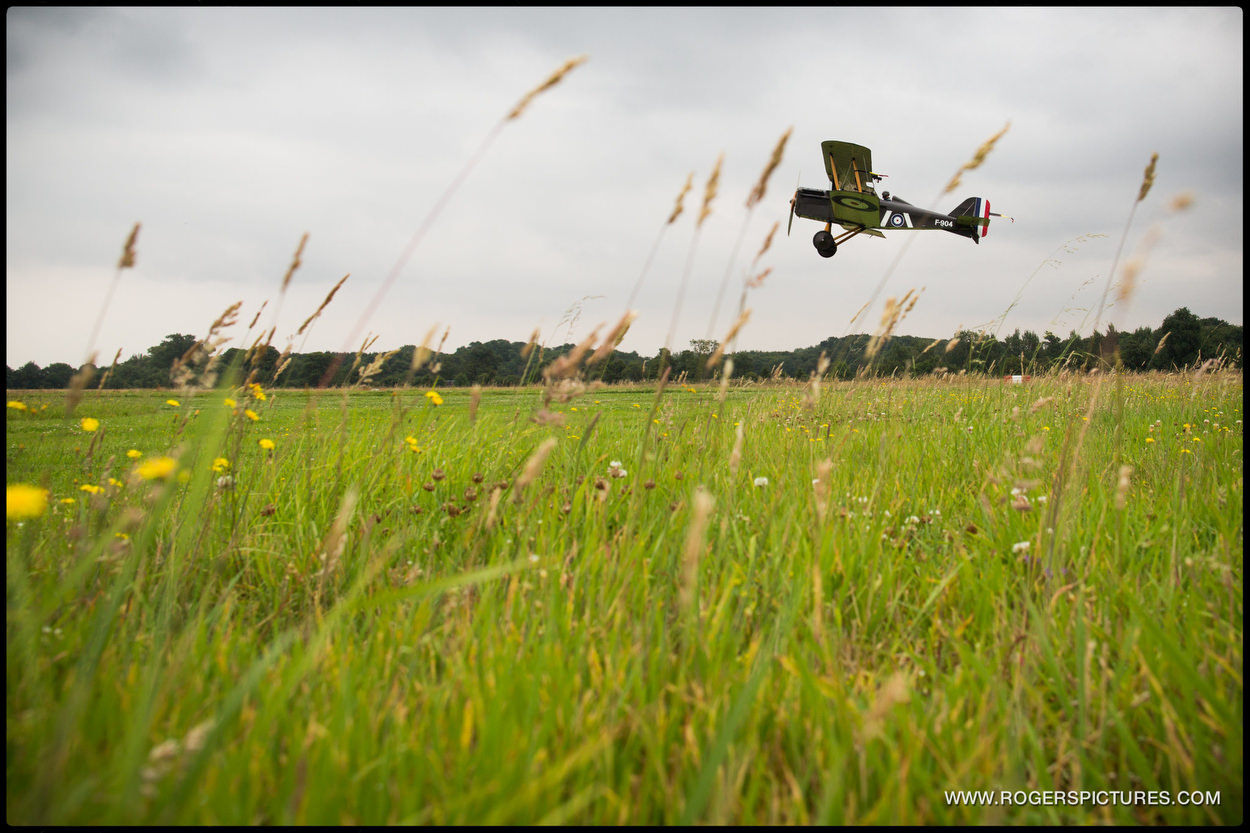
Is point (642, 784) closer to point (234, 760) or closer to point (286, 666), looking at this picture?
point (234, 760)

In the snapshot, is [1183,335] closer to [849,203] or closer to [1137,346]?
[849,203]

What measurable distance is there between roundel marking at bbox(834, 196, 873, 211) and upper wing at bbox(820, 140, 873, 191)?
33 centimetres

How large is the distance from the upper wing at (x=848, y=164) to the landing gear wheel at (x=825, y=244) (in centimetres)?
142

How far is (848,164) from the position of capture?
18188 millimetres

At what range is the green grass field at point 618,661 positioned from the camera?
803mm

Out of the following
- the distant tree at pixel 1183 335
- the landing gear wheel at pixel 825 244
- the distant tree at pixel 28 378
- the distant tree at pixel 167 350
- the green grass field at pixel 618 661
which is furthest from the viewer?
the distant tree at pixel 1183 335

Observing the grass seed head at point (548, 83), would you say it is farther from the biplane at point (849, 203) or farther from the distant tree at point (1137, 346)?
the biplane at point (849, 203)

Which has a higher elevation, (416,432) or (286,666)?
(416,432)

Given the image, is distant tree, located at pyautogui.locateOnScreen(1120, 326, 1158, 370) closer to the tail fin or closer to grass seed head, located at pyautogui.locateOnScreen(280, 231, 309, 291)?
grass seed head, located at pyautogui.locateOnScreen(280, 231, 309, 291)

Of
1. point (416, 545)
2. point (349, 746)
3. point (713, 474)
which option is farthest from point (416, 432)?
point (349, 746)

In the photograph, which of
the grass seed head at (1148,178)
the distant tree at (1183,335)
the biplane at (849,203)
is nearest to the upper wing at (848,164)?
the biplane at (849,203)

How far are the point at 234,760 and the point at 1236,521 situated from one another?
261 cm

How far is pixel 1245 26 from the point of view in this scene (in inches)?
53.5

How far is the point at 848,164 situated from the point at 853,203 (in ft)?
4.85
